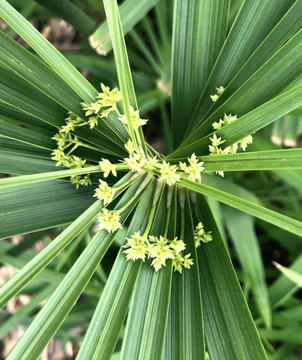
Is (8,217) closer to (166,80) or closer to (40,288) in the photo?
(40,288)

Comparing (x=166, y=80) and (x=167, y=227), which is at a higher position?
(x=166, y=80)

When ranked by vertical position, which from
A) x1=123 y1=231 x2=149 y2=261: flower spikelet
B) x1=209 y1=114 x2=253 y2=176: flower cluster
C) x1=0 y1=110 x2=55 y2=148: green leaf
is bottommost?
x1=123 y1=231 x2=149 y2=261: flower spikelet

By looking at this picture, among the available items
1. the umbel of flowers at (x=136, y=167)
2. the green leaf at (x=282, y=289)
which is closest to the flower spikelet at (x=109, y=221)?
the umbel of flowers at (x=136, y=167)

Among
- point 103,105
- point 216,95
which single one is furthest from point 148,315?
point 216,95

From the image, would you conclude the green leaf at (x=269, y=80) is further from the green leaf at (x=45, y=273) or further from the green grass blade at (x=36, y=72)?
the green leaf at (x=45, y=273)

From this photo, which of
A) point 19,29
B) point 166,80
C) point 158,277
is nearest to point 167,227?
point 158,277

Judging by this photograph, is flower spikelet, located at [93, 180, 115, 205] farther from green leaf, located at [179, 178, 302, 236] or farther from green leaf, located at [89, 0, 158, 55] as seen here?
green leaf, located at [89, 0, 158, 55]

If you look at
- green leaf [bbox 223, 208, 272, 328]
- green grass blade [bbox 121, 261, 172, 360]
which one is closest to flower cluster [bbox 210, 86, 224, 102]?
green grass blade [bbox 121, 261, 172, 360]
